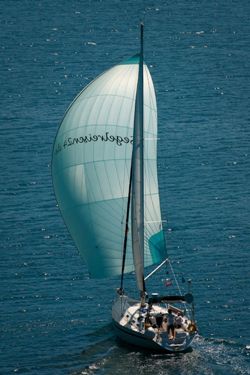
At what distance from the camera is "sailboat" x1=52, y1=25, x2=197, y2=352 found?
292 feet

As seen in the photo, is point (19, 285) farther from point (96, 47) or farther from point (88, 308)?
point (96, 47)

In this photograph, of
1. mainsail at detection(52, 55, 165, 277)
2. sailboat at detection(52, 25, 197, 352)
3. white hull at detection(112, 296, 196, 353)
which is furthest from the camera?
mainsail at detection(52, 55, 165, 277)

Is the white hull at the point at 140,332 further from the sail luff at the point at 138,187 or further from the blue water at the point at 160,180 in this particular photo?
the sail luff at the point at 138,187

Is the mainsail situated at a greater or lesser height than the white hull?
A: greater

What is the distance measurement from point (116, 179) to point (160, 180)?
33.0m

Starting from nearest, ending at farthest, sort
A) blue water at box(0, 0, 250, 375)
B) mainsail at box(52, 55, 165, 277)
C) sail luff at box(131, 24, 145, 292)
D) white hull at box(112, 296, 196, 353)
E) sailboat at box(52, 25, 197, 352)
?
1. white hull at box(112, 296, 196, 353)
2. sail luff at box(131, 24, 145, 292)
3. blue water at box(0, 0, 250, 375)
4. sailboat at box(52, 25, 197, 352)
5. mainsail at box(52, 55, 165, 277)

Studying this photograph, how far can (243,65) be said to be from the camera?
16338 centimetres

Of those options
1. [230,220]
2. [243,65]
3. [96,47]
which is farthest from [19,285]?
[96,47]

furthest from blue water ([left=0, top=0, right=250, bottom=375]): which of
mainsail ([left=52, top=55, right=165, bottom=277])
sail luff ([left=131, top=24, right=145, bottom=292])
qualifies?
mainsail ([left=52, top=55, right=165, bottom=277])

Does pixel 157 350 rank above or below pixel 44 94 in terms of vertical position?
below

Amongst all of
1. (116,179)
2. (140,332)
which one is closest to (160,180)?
(116,179)

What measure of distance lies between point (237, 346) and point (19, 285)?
1911 centimetres

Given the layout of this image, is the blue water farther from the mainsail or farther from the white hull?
the mainsail

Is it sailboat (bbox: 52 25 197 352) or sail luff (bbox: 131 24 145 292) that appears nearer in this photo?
sail luff (bbox: 131 24 145 292)
